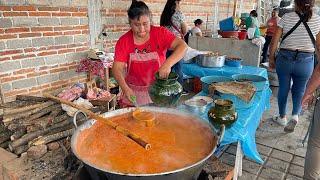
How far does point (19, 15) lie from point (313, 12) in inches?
166

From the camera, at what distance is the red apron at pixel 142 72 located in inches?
104

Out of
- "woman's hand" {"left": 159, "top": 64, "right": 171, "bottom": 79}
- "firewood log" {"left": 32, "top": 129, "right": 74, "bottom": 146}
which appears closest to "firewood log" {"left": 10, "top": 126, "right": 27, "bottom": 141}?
"firewood log" {"left": 32, "top": 129, "right": 74, "bottom": 146}

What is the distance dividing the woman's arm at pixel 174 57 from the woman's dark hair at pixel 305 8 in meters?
2.34

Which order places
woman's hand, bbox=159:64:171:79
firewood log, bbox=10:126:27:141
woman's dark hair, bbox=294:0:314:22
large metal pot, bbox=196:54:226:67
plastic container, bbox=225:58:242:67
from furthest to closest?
plastic container, bbox=225:58:242:67
large metal pot, bbox=196:54:226:67
woman's dark hair, bbox=294:0:314:22
firewood log, bbox=10:126:27:141
woman's hand, bbox=159:64:171:79

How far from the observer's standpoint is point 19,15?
141 inches

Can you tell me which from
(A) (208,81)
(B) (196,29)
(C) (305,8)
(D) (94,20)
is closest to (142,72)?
(A) (208,81)

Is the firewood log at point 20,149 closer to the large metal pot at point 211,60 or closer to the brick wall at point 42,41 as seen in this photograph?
the brick wall at point 42,41

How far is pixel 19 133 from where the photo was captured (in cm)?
255

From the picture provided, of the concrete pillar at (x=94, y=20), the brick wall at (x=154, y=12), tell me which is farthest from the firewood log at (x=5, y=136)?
the brick wall at (x=154, y=12)

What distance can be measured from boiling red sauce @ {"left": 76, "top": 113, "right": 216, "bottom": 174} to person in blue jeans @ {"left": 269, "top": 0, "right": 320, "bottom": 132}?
298 centimetres

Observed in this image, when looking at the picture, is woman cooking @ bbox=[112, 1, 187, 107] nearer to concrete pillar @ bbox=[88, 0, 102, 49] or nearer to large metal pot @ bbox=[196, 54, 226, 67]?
large metal pot @ bbox=[196, 54, 226, 67]

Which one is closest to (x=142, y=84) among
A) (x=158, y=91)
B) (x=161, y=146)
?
(x=158, y=91)

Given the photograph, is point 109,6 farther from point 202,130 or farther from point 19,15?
point 202,130

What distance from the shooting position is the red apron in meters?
2.63
